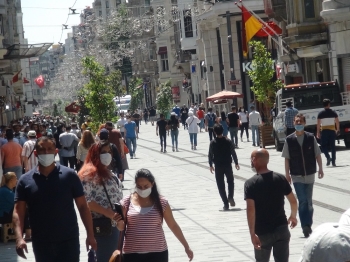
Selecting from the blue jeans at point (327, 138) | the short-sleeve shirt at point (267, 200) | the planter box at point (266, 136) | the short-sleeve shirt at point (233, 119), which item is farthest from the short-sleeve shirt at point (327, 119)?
the short-sleeve shirt at point (267, 200)

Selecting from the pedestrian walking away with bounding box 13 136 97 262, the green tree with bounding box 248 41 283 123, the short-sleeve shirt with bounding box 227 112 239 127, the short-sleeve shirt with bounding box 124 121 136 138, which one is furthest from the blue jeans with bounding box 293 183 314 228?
the green tree with bounding box 248 41 283 123

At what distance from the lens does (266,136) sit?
36.1 meters

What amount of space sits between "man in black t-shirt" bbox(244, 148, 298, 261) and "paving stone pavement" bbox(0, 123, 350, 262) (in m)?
2.41

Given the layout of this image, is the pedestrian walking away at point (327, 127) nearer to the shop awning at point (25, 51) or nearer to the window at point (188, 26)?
the shop awning at point (25, 51)

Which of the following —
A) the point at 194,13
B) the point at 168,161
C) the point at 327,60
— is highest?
the point at 194,13

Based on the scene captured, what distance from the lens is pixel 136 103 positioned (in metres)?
111

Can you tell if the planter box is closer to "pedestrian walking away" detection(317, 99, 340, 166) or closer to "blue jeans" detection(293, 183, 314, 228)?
"pedestrian walking away" detection(317, 99, 340, 166)

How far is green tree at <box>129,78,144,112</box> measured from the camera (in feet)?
362

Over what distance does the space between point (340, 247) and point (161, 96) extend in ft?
265

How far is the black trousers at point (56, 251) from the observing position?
8141mm

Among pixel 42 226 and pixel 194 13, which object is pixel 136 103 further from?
pixel 42 226

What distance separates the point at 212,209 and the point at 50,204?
9.54 metres

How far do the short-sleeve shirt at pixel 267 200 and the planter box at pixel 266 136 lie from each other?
1050 inches

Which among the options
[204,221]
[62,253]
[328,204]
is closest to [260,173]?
[62,253]
